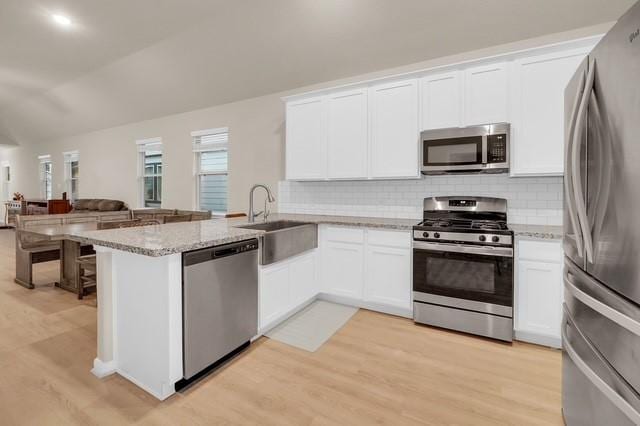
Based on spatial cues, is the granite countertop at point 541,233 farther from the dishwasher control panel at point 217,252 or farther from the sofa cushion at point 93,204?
the sofa cushion at point 93,204

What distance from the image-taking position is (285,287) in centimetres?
286

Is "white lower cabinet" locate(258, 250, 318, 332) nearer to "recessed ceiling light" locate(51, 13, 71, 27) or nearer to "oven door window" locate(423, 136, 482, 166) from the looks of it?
"oven door window" locate(423, 136, 482, 166)

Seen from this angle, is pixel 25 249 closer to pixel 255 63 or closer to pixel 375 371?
pixel 255 63

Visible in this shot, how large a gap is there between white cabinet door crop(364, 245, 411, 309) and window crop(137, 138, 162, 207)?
523 cm

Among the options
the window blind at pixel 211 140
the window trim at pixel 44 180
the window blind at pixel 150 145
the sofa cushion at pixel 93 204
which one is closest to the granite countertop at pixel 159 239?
the window blind at pixel 211 140

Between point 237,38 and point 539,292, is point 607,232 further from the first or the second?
point 237,38

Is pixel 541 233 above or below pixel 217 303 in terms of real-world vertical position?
above

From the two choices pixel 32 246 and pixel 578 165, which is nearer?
pixel 578 165

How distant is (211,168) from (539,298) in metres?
5.09

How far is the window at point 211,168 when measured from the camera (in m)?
A: 5.33

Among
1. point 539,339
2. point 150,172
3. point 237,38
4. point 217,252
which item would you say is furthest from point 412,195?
point 150,172

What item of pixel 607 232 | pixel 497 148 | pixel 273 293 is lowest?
pixel 273 293

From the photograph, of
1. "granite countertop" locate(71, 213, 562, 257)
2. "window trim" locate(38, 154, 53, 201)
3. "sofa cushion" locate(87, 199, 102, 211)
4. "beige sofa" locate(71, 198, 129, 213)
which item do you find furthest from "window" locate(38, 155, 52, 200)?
"granite countertop" locate(71, 213, 562, 257)

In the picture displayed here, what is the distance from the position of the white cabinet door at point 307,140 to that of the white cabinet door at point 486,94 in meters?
1.54
